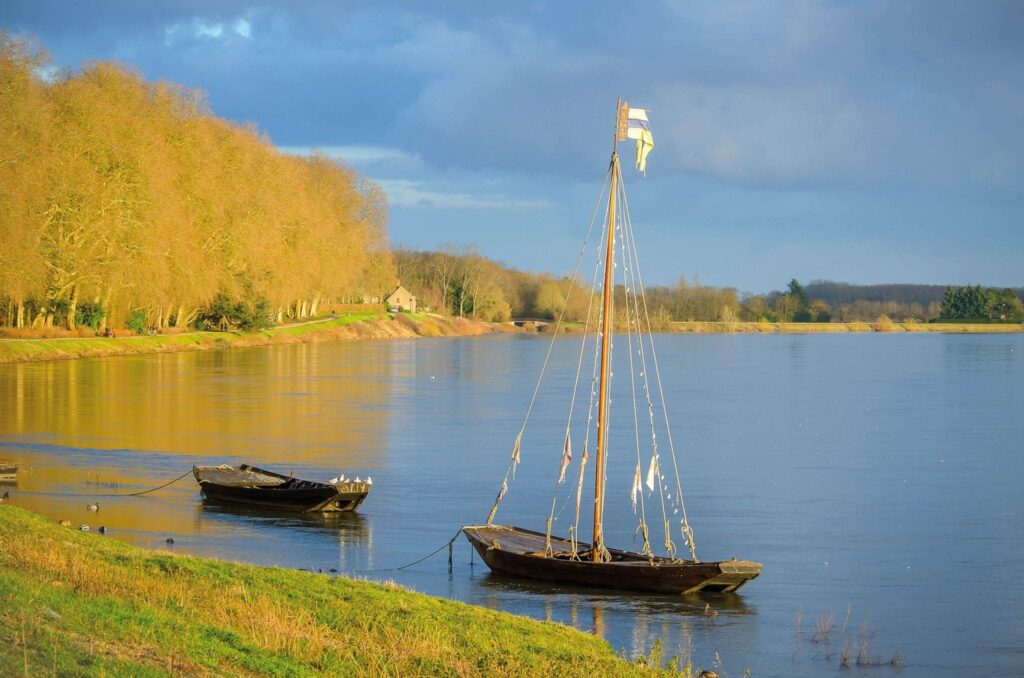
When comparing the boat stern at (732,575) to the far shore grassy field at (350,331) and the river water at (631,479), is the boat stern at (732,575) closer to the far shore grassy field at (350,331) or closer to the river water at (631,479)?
the river water at (631,479)

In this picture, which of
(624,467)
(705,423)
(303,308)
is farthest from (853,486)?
(303,308)

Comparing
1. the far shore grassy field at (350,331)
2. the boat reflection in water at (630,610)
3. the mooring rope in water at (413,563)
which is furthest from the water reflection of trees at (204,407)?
the boat reflection in water at (630,610)

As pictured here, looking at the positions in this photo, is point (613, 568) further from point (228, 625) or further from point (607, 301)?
point (228, 625)

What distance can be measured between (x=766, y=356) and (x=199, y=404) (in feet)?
208

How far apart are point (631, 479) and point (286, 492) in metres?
10.2

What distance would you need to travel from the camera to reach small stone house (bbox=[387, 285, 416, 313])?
15800cm

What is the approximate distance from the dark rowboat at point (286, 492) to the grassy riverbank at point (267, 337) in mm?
46143

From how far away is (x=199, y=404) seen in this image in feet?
159

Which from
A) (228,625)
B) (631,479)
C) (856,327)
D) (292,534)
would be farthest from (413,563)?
(856,327)

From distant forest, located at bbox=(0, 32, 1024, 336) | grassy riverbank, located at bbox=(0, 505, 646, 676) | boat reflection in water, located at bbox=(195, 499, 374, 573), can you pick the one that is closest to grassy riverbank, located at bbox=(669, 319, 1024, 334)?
distant forest, located at bbox=(0, 32, 1024, 336)

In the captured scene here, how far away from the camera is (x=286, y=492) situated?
25.9 metres

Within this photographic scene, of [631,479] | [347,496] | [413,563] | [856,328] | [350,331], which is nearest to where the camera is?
[413,563]

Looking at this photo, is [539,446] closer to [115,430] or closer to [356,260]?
[115,430]

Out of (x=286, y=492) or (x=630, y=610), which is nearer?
(x=630, y=610)
